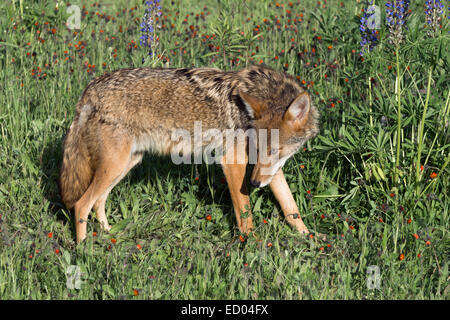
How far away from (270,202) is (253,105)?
1.05 meters

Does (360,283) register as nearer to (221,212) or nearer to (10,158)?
(221,212)

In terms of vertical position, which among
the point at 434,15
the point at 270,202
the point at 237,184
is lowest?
the point at 270,202

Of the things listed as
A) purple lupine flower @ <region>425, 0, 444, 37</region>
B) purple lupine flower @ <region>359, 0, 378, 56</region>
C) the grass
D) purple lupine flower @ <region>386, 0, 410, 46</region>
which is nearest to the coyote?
the grass

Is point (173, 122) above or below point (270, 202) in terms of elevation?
above

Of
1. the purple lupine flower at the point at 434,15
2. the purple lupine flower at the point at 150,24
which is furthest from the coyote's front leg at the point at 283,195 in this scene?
the purple lupine flower at the point at 150,24

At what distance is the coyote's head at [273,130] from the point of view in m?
4.71

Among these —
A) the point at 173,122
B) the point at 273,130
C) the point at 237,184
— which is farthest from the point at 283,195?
the point at 173,122

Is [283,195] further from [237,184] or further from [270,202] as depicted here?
[237,184]

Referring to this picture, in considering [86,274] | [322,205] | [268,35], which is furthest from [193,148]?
[268,35]

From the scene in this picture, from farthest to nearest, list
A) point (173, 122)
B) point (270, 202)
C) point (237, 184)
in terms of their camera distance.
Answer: point (270, 202) < point (173, 122) < point (237, 184)

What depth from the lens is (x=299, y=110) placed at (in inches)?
184

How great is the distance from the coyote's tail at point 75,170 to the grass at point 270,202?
190 mm

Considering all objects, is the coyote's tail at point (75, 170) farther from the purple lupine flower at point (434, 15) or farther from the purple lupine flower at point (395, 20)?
the purple lupine flower at point (434, 15)

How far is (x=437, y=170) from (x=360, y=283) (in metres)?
1.38
